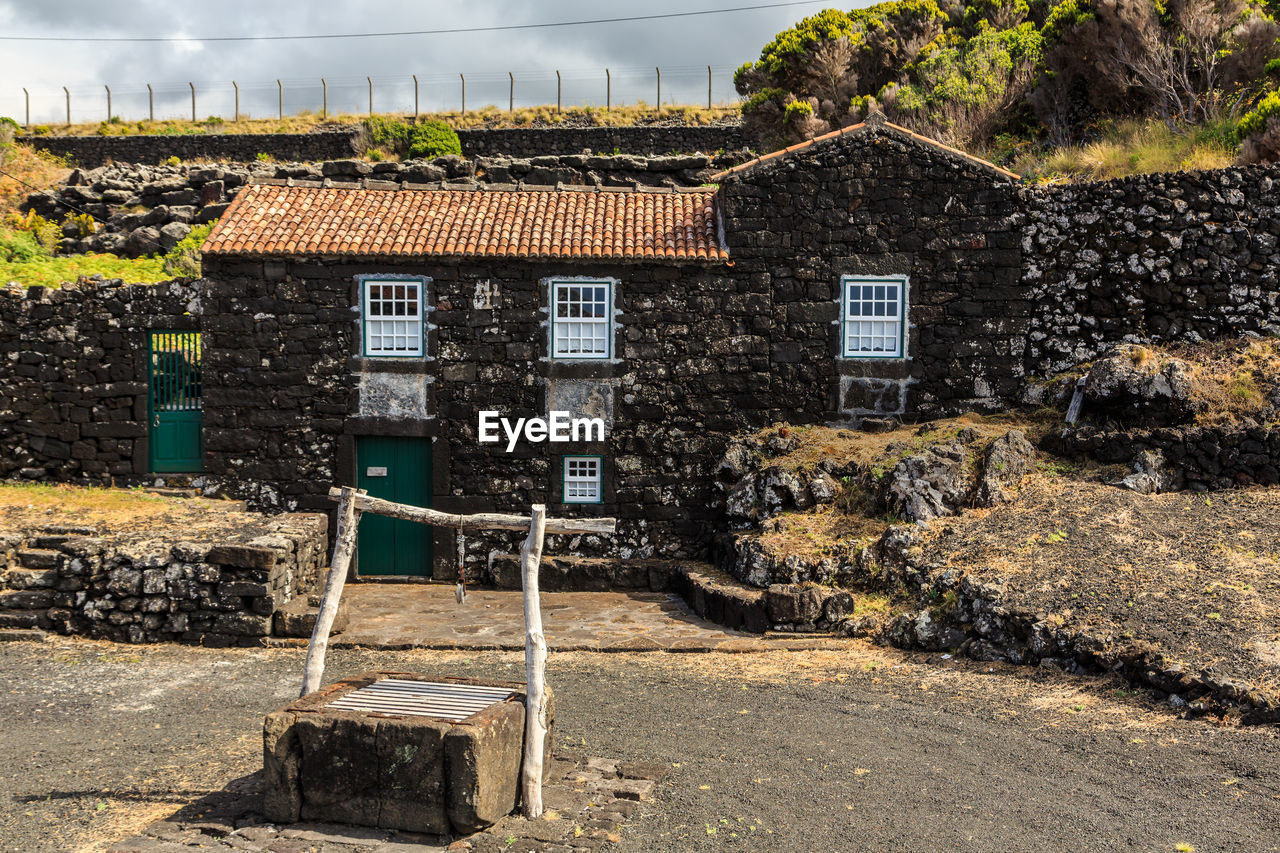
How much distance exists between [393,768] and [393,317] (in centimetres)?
1050

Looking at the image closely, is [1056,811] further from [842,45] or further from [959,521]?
[842,45]

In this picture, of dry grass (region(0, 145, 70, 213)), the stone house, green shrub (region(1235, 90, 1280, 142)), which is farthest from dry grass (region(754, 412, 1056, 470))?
dry grass (region(0, 145, 70, 213))

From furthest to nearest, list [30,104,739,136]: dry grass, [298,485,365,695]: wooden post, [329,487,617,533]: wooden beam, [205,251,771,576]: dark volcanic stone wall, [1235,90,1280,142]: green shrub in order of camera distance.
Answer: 1. [30,104,739,136]: dry grass
2. [1235,90,1280,142]: green shrub
3. [205,251,771,576]: dark volcanic stone wall
4. [298,485,365,695]: wooden post
5. [329,487,617,533]: wooden beam

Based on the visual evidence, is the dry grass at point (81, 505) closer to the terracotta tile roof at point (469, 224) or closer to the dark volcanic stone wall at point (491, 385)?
the dark volcanic stone wall at point (491, 385)

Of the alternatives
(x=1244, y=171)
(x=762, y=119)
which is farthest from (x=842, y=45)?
(x=1244, y=171)

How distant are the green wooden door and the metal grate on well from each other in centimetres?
852

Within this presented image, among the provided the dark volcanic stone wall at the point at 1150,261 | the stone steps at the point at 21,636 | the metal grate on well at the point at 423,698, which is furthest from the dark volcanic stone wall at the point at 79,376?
the dark volcanic stone wall at the point at 1150,261

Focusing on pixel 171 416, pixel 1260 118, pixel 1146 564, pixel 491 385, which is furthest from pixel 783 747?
pixel 1260 118

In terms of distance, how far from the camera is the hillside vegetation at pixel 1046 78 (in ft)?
66.2

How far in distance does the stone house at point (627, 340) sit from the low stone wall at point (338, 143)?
53.8 feet

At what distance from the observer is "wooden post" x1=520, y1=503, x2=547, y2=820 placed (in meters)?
7.64

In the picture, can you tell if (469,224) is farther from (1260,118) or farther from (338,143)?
(338,143)

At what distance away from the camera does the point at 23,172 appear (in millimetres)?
33469

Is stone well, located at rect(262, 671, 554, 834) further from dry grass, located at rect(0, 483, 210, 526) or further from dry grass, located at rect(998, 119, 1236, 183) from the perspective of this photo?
dry grass, located at rect(998, 119, 1236, 183)
